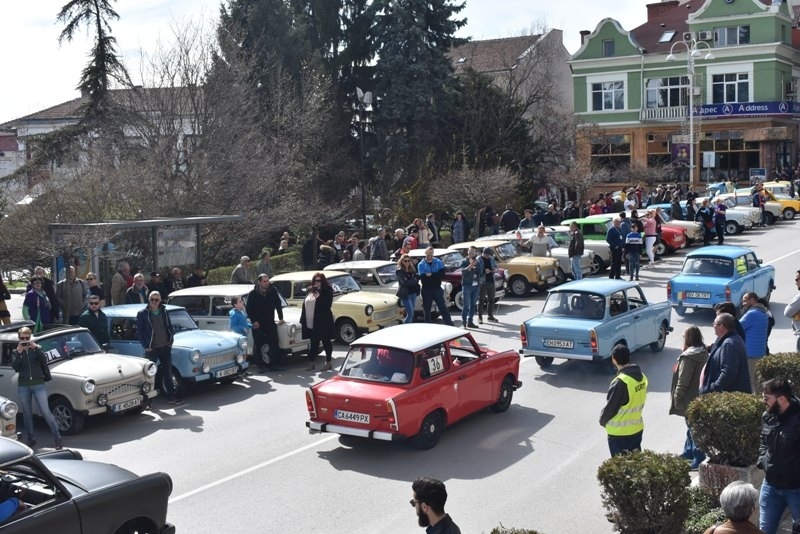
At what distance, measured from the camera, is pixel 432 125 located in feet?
134

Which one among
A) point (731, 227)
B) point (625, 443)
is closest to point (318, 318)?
point (625, 443)

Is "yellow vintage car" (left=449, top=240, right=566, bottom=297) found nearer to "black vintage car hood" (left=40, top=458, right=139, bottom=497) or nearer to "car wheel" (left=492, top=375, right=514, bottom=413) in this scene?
"car wheel" (left=492, top=375, right=514, bottom=413)

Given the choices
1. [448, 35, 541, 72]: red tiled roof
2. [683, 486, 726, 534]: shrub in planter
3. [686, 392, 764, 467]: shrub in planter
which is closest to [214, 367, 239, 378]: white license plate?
[686, 392, 764, 467]: shrub in planter

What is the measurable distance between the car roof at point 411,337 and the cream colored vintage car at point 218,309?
5.08 meters

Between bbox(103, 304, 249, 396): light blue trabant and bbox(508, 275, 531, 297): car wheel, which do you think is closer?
bbox(103, 304, 249, 396): light blue trabant

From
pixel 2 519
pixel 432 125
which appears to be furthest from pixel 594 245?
pixel 2 519

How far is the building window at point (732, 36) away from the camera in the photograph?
2245 inches

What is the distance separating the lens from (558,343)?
1565 centimetres

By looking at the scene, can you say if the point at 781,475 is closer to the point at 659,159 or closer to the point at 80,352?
the point at 80,352

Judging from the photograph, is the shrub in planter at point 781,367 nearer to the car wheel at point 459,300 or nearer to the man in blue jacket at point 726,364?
the man in blue jacket at point 726,364

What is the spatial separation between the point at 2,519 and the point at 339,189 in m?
34.1

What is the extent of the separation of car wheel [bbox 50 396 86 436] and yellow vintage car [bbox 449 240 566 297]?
13.1m

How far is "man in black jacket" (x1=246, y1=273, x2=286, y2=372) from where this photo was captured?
57.0ft

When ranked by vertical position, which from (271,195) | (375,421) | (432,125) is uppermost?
(432,125)
